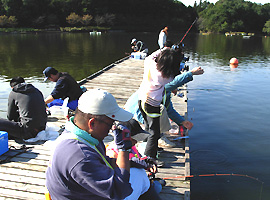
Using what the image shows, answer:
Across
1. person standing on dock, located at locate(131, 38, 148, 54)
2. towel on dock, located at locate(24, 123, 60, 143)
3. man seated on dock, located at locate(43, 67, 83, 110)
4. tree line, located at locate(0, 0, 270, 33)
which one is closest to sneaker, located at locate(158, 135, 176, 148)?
towel on dock, located at locate(24, 123, 60, 143)

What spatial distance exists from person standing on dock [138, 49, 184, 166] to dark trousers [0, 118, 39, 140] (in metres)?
2.53

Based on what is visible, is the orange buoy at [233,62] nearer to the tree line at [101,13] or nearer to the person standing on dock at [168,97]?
the person standing on dock at [168,97]

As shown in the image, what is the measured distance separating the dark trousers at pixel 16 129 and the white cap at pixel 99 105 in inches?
146

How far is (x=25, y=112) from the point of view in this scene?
5355 mm

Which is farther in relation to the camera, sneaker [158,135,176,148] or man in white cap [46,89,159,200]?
sneaker [158,135,176,148]

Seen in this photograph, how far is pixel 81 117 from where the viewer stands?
215 cm

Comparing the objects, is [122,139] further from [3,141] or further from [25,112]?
[25,112]

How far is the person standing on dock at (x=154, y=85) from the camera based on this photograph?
3.92 m

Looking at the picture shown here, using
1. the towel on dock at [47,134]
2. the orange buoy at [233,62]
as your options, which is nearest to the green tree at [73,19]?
the orange buoy at [233,62]

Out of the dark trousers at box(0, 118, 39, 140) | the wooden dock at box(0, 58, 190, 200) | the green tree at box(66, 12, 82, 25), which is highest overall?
the green tree at box(66, 12, 82, 25)

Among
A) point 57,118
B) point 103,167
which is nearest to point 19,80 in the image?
point 57,118

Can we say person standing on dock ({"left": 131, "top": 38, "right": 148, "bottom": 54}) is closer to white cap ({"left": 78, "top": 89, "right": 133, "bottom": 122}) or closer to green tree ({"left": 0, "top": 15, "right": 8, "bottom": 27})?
white cap ({"left": 78, "top": 89, "right": 133, "bottom": 122})

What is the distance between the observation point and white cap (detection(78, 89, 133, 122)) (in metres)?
2.12

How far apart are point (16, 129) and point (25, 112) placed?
390 mm
